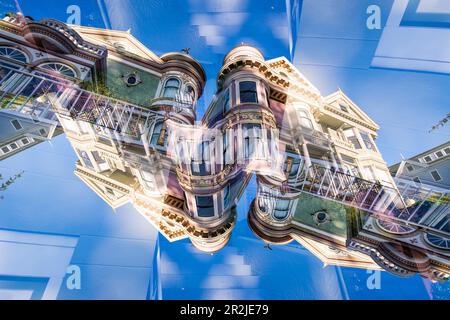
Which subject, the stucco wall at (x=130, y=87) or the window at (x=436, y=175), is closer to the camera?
the window at (x=436, y=175)

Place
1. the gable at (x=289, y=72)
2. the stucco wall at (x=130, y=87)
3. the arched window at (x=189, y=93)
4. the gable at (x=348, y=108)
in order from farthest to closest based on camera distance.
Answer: the gable at (x=348, y=108) → the arched window at (x=189, y=93) → the gable at (x=289, y=72) → the stucco wall at (x=130, y=87)

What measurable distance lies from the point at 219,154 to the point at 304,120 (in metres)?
5.72

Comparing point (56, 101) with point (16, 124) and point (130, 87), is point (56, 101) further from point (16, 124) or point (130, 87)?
point (130, 87)

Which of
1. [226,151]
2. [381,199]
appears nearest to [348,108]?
[381,199]

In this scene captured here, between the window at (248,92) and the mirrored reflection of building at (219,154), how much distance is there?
63 mm

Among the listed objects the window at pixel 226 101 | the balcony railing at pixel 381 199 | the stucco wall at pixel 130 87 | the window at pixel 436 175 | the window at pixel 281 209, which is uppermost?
the stucco wall at pixel 130 87

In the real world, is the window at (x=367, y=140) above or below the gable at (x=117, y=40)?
below

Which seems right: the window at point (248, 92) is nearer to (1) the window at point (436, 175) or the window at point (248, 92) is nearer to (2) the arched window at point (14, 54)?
(2) the arched window at point (14, 54)

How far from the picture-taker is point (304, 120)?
1405 centimetres

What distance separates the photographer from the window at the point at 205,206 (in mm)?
10758

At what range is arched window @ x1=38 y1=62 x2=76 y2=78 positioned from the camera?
11.4 meters

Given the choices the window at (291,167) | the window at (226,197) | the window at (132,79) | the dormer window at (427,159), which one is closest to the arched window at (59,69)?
the window at (132,79)

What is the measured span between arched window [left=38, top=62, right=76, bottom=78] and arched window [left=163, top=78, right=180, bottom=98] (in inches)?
162

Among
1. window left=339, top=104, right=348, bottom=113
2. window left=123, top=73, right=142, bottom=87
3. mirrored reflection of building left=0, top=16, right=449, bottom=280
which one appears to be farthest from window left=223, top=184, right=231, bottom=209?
window left=339, top=104, right=348, bottom=113
